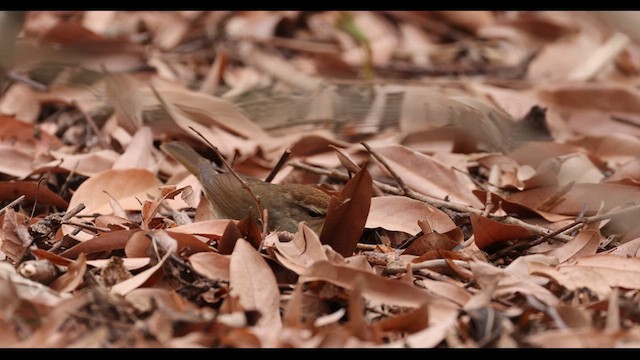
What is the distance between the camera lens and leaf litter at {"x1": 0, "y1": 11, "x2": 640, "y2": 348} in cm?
245

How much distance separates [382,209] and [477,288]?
74cm

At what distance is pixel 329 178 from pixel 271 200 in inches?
21.9

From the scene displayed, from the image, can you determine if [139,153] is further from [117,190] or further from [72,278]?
[72,278]

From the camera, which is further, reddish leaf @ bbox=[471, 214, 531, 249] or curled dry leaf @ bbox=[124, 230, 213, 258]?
reddish leaf @ bbox=[471, 214, 531, 249]

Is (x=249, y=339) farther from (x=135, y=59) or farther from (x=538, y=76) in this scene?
(x=538, y=76)

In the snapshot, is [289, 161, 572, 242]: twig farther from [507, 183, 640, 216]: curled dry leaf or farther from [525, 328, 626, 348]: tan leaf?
[525, 328, 626, 348]: tan leaf

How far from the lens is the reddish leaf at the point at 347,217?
9.68 feet

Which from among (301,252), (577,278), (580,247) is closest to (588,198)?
(580,247)

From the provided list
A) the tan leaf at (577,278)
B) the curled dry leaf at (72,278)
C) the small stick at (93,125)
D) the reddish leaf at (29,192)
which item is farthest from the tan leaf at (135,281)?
the small stick at (93,125)

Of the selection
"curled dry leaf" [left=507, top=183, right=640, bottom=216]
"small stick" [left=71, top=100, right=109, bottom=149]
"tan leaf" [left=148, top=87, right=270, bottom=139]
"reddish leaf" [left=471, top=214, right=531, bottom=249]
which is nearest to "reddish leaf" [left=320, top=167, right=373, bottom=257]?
"reddish leaf" [left=471, top=214, right=531, bottom=249]

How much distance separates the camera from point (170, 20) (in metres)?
6.30

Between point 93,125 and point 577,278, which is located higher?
point 577,278

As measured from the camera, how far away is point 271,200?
12.0ft

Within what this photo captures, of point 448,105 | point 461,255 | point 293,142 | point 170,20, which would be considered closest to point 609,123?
point 448,105
